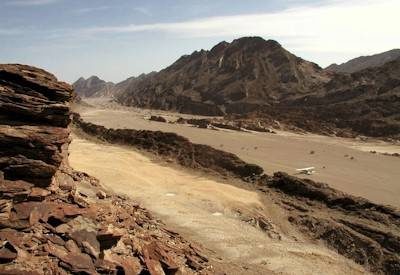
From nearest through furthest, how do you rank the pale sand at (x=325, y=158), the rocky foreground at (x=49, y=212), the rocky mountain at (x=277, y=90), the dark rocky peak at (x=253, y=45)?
1. the rocky foreground at (x=49, y=212)
2. the pale sand at (x=325, y=158)
3. the rocky mountain at (x=277, y=90)
4. the dark rocky peak at (x=253, y=45)

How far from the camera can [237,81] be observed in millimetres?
108125

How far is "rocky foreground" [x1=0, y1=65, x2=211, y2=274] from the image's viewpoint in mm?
12250

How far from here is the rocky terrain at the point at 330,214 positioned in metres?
21.6

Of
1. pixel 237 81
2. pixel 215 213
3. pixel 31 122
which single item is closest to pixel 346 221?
pixel 215 213

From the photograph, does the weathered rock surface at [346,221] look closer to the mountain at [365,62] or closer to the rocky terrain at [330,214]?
the rocky terrain at [330,214]

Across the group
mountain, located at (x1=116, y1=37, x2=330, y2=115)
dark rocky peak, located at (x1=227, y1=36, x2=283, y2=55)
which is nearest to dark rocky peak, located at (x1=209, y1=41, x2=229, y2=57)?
mountain, located at (x1=116, y1=37, x2=330, y2=115)

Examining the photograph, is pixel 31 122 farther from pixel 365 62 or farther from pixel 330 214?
pixel 365 62

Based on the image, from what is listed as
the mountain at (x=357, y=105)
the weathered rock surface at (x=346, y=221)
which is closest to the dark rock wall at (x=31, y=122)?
A: the weathered rock surface at (x=346, y=221)

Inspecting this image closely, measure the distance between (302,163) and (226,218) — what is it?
1770cm

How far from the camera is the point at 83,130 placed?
53.6 metres

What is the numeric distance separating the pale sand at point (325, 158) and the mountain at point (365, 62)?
93753mm

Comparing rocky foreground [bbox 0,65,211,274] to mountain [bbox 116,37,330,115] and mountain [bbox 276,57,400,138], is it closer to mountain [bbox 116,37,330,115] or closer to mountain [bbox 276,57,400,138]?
mountain [bbox 276,57,400,138]

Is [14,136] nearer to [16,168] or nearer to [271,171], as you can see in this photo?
[16,168]

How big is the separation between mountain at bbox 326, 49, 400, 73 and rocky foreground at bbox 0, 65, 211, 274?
138 metres
